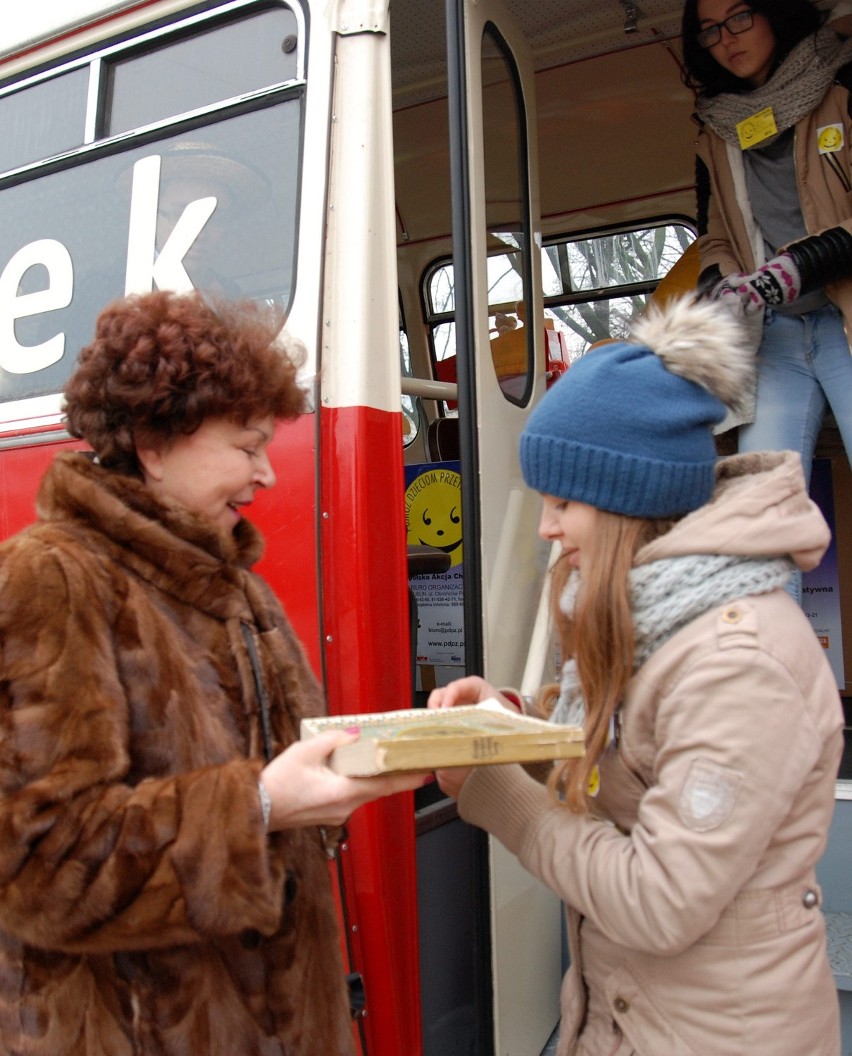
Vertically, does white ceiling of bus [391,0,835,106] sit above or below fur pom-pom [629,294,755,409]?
above

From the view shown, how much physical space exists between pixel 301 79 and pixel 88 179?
2.23 ft

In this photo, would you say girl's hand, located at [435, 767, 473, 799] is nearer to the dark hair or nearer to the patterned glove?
the patterned glove

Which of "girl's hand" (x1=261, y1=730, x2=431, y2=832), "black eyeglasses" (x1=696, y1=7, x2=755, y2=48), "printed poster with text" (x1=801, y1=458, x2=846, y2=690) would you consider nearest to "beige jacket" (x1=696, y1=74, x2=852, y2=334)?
"black eyeglasses" (x1=696, y1=7, x2=755, y2=48)

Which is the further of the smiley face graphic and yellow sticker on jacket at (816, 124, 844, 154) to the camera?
the smiley face graphic

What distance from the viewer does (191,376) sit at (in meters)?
1.44

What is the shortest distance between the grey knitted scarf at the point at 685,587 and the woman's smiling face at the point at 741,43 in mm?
1866

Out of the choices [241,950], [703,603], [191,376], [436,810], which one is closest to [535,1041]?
[436,810]

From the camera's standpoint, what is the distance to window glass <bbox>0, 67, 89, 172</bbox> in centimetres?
256

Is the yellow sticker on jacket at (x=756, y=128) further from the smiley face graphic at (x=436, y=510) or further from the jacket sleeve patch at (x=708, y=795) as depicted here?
the jacket sleeve patch at (x=708, y=795)

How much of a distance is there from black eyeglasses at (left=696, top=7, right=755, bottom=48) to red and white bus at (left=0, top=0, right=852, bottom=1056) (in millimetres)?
556

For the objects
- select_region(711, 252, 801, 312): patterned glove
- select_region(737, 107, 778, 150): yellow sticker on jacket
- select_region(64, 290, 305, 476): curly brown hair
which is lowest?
select_region(64, 290, 305, 476): curly brown hair

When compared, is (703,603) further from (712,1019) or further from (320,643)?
(320,643)

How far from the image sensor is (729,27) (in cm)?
268

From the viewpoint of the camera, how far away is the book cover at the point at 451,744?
108 centimetres
